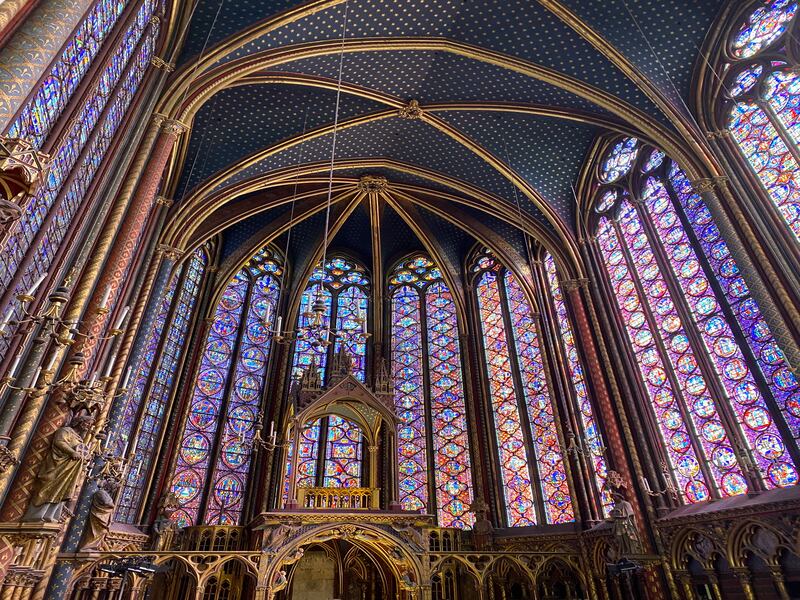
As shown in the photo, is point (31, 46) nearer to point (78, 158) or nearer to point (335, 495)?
point (78, 158)

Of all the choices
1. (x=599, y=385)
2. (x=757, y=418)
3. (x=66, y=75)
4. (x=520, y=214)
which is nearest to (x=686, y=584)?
(x=757, y=418)

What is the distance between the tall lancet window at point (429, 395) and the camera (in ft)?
46.6

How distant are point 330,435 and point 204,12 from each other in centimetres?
1098

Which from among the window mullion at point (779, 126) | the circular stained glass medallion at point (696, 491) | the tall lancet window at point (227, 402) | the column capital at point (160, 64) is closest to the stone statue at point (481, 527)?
the circular stained glass medallion at point (696, 491)

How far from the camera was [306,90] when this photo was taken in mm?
12812

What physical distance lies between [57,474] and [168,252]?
6.93 metres

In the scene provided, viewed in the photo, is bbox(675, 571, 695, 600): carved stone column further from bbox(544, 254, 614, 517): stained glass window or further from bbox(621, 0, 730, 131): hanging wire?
bbox(621, 0, 730, 131): hanging wire

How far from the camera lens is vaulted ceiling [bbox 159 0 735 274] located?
10.4m

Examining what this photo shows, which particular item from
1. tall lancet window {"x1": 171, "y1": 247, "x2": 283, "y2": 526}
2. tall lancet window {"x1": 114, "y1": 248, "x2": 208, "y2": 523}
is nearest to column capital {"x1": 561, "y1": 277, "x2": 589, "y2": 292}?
tall lancet window {"x1": 171, "y1": 247, "x2": 283, "y2": 526}

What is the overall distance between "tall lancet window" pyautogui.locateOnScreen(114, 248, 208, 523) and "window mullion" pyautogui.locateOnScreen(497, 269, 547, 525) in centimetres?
938

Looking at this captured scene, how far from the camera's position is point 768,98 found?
9.42m

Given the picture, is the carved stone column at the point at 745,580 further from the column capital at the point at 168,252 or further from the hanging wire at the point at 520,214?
the column capital at the point at 168,252

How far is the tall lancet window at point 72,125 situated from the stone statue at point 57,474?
4.44 ft

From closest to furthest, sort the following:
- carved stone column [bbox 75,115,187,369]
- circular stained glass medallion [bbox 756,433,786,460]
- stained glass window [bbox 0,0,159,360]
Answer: stained glass window [bbox 0,0,159,360], carved stone column [bbox 75,115,187,369], circular stained glass medallion [bbox 756,433,786,460]
